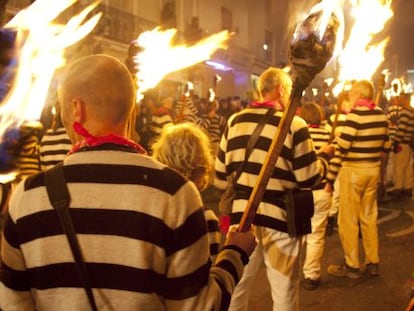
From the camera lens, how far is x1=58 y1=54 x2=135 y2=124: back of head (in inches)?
68.3

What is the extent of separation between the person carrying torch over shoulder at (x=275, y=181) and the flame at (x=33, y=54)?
1.44 m

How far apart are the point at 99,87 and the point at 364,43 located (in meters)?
4.06

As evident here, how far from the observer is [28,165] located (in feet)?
17.5

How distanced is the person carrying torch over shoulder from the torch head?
154cm

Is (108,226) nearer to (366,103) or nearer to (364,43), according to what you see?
(364,43)

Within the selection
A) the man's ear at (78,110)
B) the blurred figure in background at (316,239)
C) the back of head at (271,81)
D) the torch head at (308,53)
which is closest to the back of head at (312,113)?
the blurred figure in background at (316,239)

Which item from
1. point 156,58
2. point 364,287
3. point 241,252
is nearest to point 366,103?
point 364,287

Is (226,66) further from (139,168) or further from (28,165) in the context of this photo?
(139,168)

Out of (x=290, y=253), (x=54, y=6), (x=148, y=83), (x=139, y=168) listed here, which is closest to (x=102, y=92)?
(x=139, y=168)

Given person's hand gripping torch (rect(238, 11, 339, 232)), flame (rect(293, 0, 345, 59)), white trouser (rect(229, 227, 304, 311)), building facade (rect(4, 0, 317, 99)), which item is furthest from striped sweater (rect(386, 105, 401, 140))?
person's hand gripping torch (rect(238, 11, 339, 232))

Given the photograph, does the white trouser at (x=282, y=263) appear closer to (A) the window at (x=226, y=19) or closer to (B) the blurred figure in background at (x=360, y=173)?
(B) the blurred figure in background at (x=360, y=173)

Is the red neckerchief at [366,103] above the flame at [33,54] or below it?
below

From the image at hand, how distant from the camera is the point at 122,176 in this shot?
1688 mm

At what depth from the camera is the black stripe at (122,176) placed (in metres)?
1.69
